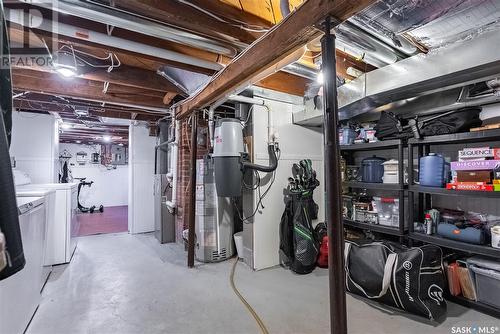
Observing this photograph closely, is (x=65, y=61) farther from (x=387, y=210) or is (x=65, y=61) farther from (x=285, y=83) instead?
(x=387, y=210)

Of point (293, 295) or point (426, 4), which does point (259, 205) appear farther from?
point (426, 4)

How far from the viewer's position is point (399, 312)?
2.16m

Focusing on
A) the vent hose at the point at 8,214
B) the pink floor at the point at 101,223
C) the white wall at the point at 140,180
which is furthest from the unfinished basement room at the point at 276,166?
the pink floor at the point at 101,223

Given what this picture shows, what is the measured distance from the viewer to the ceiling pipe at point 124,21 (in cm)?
145

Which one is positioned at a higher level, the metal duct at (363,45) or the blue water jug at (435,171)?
the metal duct at (363,45)

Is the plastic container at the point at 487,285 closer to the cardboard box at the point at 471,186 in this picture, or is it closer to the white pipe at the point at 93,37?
the cardboard box at the point at 471,186

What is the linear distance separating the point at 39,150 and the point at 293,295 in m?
4.43

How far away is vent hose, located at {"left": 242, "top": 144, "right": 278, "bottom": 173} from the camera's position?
119 inches

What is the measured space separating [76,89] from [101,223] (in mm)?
3861

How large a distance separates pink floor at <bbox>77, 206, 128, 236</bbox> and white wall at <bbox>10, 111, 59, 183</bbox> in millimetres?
1477

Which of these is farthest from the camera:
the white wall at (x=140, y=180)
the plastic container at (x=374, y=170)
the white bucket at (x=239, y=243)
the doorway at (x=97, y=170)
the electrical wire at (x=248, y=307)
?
the doorway at (x=97, y=170)

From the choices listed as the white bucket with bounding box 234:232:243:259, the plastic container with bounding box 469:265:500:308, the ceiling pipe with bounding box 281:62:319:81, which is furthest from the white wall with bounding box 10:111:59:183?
the plastic container with bounding box 469:265:500:308

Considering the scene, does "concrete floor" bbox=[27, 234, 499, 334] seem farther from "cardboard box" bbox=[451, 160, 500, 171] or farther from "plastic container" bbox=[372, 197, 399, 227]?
"cardboard box" bbox=[451, 160, 500, 171]

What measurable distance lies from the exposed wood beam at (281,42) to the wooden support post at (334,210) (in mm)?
78
